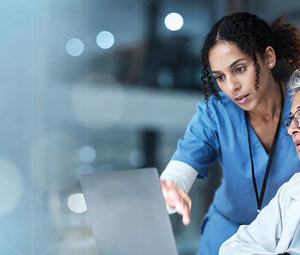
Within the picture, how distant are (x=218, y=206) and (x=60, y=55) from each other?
2.86 feet

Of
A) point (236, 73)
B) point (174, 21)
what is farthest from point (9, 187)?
point (174, 21)

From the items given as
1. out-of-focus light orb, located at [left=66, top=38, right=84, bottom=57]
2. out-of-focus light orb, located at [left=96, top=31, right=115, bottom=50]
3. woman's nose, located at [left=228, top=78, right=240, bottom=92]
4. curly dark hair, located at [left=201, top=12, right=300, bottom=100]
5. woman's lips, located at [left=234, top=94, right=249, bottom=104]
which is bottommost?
woman's lips, located at [left=234, top=94, right=249, bottom=104]

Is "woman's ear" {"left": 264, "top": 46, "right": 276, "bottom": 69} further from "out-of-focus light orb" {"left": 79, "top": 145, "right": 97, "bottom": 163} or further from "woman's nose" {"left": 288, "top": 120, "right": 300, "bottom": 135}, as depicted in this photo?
"out-of-focus light orb" {"left": 79, "top": 145, "right": 97, "bottom": 163}

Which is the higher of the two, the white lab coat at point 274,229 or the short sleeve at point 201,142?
the short sleeve at point 201,142

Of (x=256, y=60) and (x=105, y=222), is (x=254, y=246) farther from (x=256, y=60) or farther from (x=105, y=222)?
(x=256, y=60)

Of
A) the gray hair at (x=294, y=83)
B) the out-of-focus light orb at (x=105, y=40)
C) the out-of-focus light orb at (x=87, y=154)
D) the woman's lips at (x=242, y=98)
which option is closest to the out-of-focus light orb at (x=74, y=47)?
→ the out-of-focus light orb at (x=105, y=40)

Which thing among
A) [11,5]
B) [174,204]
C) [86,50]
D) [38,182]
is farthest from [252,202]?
[11,5]

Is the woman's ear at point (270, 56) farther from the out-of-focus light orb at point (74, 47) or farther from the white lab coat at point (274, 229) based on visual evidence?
the out-of-focus light orb at point (74, 47)

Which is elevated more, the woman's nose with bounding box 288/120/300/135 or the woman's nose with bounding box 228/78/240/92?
the woman's nose with bounding box 228/78/240/92

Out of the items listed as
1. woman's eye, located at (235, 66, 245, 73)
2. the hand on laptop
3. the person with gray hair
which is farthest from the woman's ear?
the hand on laptop

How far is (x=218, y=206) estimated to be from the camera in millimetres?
1560

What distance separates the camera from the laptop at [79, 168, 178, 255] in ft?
3.94

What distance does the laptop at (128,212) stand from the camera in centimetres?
120

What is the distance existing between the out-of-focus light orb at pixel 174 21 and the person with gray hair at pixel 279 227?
1062 mm
